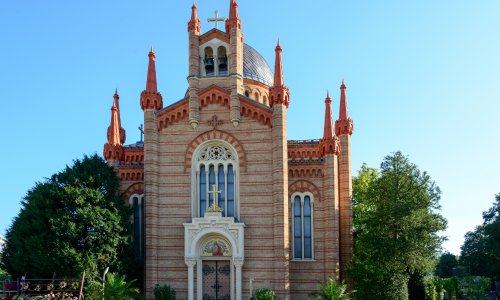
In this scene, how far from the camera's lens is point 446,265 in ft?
265

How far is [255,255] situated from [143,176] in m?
9.14

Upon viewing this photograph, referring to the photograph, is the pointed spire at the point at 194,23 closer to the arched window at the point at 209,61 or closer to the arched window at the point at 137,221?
the arched window at the point at 209,61

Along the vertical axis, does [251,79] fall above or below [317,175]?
above

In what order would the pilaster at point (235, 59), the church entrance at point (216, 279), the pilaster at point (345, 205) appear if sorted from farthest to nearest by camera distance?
1. the pilaster at point (345, 205)
2. the pilaster at point (235, 59)
3. the church entrance at point (216, 279)

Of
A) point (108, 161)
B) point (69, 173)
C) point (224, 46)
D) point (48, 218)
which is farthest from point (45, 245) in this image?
point (224, 46)

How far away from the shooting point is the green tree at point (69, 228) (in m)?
30.0

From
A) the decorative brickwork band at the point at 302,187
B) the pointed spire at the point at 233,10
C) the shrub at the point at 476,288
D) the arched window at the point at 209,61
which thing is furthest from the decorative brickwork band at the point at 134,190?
the shrub at the point at 476,288

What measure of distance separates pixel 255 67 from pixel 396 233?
1793 centimetres

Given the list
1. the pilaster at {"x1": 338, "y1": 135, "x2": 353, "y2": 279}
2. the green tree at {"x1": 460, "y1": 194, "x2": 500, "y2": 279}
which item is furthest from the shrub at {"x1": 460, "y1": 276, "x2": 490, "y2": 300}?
the pilaster at {"x1": 338, "y1": 135, "x2": 353, "y2": 279}

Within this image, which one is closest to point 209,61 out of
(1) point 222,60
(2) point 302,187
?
(1) point 222,60

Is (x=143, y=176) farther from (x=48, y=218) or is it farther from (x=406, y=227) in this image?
(x=406, y=227)

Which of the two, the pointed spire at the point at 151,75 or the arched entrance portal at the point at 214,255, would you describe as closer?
the arched entrance portal at the point at 214,255

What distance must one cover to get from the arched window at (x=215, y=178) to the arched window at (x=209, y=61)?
18.2ft

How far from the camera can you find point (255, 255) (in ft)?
109
